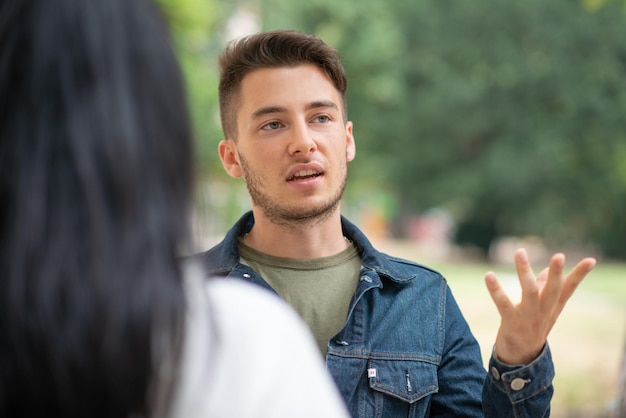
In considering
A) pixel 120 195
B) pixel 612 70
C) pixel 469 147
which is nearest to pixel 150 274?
pixel 120 195

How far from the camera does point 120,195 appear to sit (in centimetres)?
94

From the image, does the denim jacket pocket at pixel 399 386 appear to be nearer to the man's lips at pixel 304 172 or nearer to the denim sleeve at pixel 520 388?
the denim sleeve at pixel 520 388

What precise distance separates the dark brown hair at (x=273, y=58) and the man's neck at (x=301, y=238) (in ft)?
1.33

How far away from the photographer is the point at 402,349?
2486mm

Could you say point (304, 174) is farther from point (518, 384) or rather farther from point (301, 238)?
point (518, 384)

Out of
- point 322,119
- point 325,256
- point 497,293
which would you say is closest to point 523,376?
point 497,293

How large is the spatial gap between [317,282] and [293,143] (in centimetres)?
46

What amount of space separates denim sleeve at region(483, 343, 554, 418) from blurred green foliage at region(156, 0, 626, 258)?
21.6 metres

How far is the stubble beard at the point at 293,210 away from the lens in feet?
8.84

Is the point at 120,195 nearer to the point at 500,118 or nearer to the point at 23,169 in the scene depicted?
the point at 23,169

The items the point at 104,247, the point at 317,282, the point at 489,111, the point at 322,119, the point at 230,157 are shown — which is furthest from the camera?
the point at 489,111

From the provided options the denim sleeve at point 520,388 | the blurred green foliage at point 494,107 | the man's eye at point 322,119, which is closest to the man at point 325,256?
the man's eye at point 322,119

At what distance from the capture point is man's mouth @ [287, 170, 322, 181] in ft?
8.79

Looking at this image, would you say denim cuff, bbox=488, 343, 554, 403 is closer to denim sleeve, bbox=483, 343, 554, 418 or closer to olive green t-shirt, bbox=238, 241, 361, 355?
denim sleeve, bbox=483, 343, 554, 418
